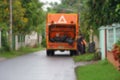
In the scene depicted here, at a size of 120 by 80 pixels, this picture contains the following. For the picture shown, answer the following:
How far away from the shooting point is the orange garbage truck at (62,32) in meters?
39.5

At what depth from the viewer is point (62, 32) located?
1598 inches

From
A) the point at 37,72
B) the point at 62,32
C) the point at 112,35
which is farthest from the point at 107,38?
the point at 62,32

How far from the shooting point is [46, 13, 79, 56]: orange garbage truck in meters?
39.5

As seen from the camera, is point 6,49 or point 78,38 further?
point 6,49

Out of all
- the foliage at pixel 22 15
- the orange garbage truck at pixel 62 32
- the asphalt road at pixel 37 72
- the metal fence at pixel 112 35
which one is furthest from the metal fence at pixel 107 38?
the foliage at pixel 22 15

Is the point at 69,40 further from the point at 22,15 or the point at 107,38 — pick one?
the point at 107,38

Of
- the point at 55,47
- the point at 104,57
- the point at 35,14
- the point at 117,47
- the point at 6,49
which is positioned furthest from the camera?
the point at 35,14

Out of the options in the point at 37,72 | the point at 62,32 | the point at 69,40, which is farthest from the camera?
the point at 62,32

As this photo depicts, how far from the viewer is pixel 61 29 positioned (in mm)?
40469

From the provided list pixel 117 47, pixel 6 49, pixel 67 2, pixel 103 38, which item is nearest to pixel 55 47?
pixel 6 49

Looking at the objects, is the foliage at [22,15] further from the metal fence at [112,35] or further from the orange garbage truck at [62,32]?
the metal fence at [112,35]

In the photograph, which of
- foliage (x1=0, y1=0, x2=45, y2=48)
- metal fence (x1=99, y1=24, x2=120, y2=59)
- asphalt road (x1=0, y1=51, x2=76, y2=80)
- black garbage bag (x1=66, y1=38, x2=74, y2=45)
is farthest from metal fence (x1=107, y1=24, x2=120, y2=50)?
foliage (x1=0, y1=0, x2=45, y2=48)

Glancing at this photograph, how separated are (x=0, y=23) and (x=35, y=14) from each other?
7.51 metres

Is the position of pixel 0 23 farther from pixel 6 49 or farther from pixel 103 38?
pixel 103 38
